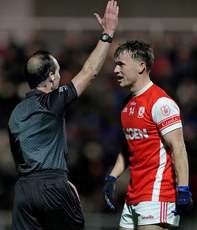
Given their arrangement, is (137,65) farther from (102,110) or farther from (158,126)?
(102,110)

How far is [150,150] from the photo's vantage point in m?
4.46

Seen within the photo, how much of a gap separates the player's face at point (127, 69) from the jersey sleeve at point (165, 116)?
0.41 meters

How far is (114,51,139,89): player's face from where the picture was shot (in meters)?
4.65

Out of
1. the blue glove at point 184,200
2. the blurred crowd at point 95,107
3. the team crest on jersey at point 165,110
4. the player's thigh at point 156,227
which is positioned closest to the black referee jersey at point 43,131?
the team crest on jersey at point 165,110

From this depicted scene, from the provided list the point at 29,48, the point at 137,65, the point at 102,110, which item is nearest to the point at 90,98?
the point at 102,110

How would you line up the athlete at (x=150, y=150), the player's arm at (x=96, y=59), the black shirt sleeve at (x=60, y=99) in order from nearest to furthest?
the athlete at (x=150, y=150) → the black shirt sleeve at (x=60, y=99) → the player's arm at (x=96, y=59)

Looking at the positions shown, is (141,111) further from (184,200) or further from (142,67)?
(184,200)

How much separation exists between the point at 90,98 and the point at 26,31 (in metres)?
2.94

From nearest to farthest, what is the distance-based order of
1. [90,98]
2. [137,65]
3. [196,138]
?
[137,65]
[196,138]
[90,98]

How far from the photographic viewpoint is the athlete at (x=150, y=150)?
167 inches

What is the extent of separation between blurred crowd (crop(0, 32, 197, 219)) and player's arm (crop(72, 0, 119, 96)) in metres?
4.42

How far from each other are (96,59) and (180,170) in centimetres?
123

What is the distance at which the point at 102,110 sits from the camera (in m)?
9.80

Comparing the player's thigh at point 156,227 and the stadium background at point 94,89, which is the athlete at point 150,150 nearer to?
the player's thigh at point 156,227
